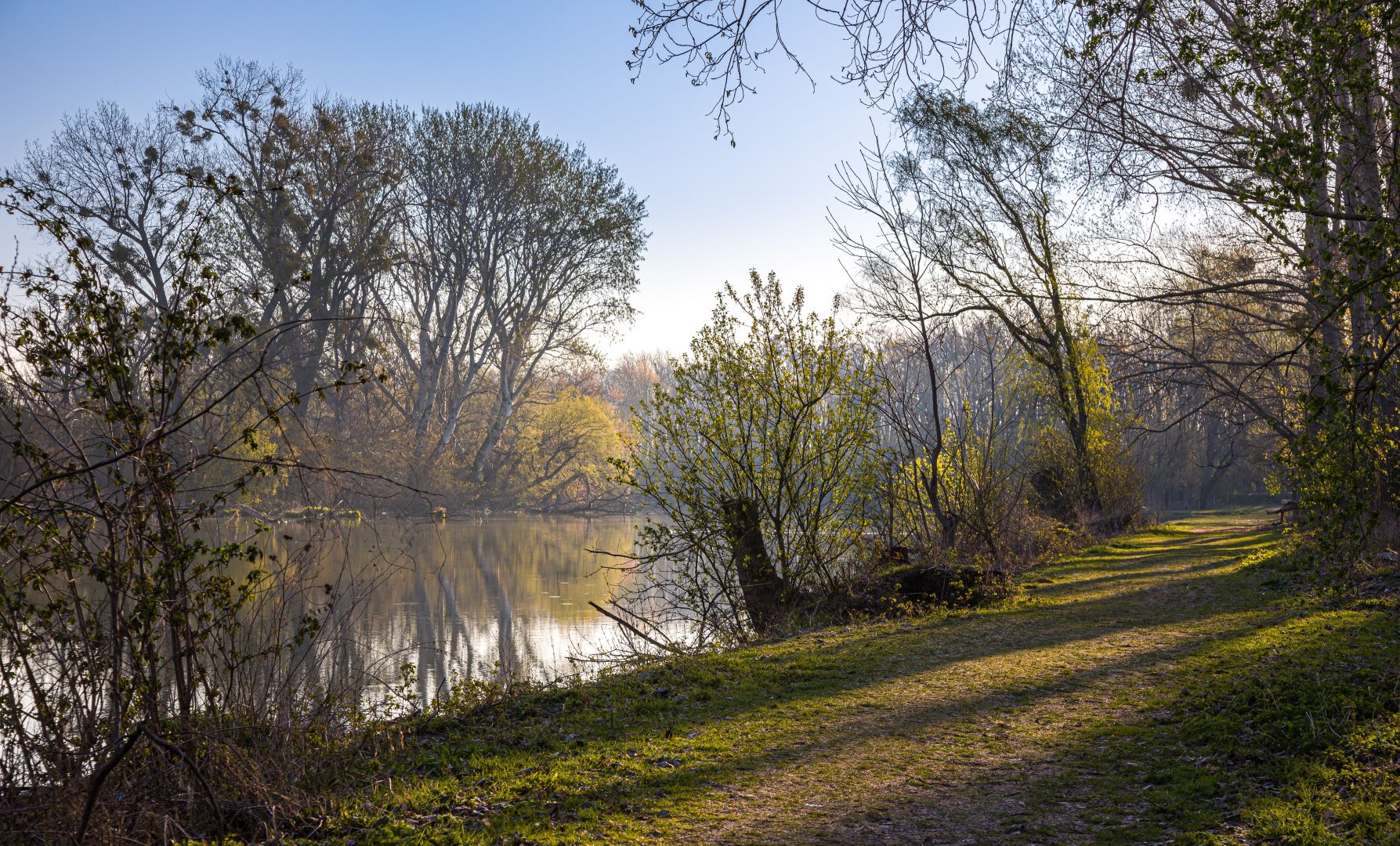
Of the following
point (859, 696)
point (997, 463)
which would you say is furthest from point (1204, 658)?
point (997, 463)

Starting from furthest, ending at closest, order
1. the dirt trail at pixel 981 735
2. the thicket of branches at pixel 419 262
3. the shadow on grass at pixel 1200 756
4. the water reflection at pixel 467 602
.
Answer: the thicket of branches at pixel 419 262 → the water reflection at pixel 467 602 → the dirt trail at pixel 981 735 → the shadow on grass at pixel 1200 756

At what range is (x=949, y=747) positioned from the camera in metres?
4.99

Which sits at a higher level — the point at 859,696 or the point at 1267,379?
the point at 1267,379

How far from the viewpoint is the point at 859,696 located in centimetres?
619

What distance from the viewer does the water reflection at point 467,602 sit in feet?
32.3

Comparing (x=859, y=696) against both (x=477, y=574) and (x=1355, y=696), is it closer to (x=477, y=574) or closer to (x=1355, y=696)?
→ (x=1355, y=696)

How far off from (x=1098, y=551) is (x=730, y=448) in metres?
8.67

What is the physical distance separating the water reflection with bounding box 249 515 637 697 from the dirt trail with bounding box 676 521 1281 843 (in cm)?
254

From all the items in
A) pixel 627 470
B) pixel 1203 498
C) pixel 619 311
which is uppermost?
pixel 619 311

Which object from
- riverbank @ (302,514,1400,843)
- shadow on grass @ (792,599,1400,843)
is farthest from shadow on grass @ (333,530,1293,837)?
shadow on grass @ (792,599,1400,843)

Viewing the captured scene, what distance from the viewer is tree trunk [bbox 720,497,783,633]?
33.2 ft

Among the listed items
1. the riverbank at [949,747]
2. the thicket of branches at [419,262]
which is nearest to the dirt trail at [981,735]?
the riverbank at [949,747]

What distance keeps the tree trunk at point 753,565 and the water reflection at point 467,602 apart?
1928mm

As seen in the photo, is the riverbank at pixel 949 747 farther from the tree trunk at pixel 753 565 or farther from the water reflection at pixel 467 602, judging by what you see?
the tree trunk at pixel 753 565
